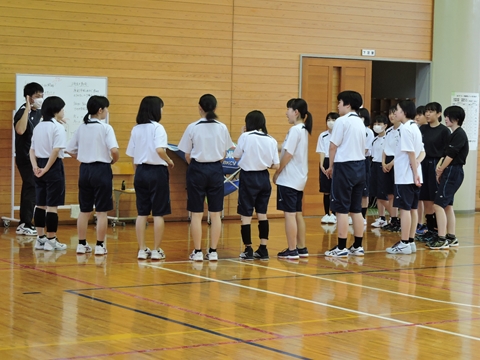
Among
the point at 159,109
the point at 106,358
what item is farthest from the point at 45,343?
the point at 159,109

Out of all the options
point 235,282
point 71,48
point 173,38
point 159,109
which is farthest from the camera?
point 173,38

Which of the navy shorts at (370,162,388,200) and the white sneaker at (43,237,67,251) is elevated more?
the navy shorts at (370,162,388,200)

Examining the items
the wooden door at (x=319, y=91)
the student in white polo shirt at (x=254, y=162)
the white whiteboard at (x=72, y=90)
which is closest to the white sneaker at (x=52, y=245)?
the student in white polo shirt at (x=254, y=162)

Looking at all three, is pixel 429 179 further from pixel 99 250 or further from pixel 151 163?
pixel 99 250

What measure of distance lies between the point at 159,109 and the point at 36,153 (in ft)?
4.98

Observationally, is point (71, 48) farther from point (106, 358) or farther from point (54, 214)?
point (106, 358)

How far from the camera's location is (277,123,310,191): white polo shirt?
8.32 m

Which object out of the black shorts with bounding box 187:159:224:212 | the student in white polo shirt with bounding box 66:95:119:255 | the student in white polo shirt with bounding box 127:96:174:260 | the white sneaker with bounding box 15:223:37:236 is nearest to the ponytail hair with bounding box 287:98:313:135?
the black shorts with bounding box 187:159:224:212

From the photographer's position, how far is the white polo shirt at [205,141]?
7965 mm

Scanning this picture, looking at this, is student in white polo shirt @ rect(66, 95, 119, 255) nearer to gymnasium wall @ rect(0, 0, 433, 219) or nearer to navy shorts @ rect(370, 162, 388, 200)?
gymnasium wall @ rect(0, 0, 433, 219)

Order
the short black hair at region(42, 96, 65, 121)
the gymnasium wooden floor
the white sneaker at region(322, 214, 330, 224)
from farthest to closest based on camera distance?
the white sneaker at region(322, 214, 330, 224), the short black hair at region(42, 96, 65, 121), the gymnasium wooden floor

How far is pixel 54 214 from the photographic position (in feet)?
28.2

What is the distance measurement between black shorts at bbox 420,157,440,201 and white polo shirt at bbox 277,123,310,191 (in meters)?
2.40

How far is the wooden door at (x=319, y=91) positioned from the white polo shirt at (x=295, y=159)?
477 cm
